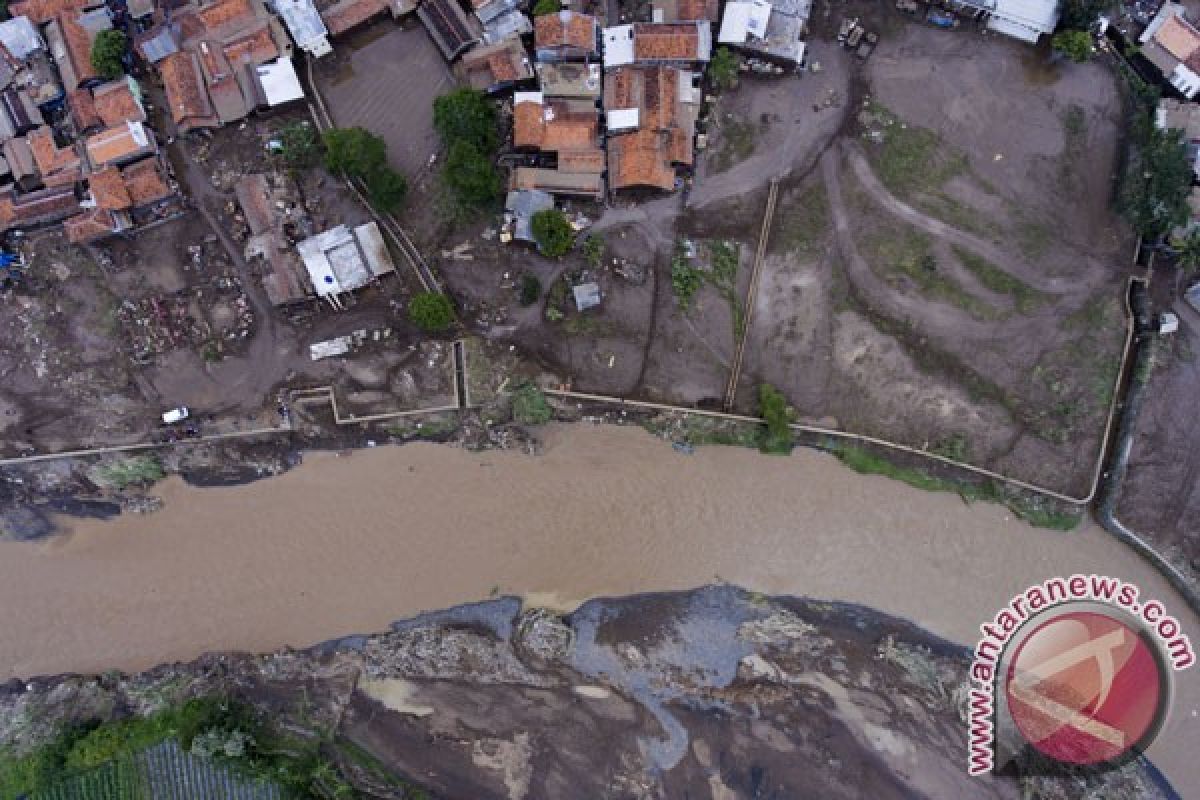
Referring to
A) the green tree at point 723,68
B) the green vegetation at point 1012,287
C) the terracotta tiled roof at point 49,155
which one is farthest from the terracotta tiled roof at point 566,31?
the terracotta tiled roof at point 49,155

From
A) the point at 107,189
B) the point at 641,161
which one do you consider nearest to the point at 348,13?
the point at 107,189

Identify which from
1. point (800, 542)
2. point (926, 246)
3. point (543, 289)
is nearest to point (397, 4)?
point (543, 289)

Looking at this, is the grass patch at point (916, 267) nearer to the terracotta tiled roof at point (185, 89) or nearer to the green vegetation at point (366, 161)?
the green vegetation at point (366, 161)

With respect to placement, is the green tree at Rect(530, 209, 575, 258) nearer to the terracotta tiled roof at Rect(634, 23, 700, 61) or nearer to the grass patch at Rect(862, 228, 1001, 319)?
the terracotta tiled roof at Rect(634, 23, 700, 61)

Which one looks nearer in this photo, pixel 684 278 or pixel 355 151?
pixel 355 151

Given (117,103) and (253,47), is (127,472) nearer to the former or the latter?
(117,103)

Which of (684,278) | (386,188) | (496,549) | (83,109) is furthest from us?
(496,549)

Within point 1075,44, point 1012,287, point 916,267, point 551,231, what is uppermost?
point 1075,44

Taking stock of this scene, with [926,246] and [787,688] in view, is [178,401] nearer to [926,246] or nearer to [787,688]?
[787,688]
